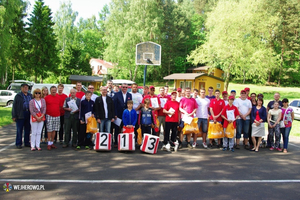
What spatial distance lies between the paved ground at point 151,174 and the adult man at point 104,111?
0.90 m

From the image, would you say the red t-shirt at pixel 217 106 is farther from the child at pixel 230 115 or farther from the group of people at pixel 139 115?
the child at pixel 230 115

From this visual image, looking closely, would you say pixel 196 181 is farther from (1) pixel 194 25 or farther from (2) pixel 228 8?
(1) pixel 194 25

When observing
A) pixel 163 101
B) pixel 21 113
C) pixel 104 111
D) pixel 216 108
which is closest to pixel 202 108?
pixel 216 108

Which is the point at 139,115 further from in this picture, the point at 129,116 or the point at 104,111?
the point at 104,111

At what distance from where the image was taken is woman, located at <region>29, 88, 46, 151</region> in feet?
23.7

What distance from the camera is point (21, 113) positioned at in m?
7.48

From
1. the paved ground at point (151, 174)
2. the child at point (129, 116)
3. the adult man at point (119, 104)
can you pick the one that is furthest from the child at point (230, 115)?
the adult man at point (119, 104)

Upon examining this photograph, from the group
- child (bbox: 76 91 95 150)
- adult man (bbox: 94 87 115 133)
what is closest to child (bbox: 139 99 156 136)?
adult man (bbox: 94 87 115 133)

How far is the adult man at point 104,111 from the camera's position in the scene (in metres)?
7.65

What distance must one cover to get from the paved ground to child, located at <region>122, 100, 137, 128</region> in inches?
37.1

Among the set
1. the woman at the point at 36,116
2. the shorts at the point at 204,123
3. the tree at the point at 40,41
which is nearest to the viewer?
the woman at the point at 36,116

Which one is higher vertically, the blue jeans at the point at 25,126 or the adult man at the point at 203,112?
the adult man at the point at 203,112

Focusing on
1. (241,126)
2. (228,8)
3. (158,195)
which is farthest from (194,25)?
(158,195)

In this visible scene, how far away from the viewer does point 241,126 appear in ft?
27.6
